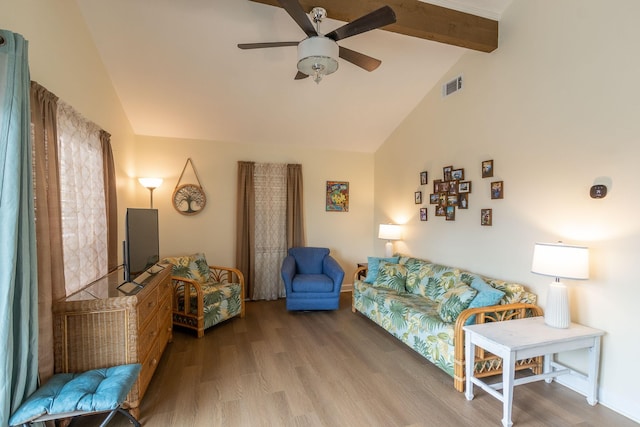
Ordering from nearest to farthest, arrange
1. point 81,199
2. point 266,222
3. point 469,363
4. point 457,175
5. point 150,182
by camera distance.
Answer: point 469,363
point 81,199
point 457,175
point 150,182
point 266,222

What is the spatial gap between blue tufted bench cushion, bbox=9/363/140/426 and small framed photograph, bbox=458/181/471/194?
3504 millimetres

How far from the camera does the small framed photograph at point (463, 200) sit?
3.56 metres

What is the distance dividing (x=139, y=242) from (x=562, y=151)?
3672 millimetres

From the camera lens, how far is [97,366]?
2.01 meters

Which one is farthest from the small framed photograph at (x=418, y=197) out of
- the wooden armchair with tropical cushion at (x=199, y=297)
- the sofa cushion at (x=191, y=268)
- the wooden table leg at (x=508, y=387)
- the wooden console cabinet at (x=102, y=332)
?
the wooden console cabinet at (x=102, y=332)

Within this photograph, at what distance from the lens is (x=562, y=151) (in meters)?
2.60

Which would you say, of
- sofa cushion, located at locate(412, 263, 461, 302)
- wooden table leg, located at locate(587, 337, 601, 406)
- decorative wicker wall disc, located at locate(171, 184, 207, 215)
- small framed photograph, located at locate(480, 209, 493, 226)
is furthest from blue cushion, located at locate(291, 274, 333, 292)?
wooden table leg, located at locate(587, 337, 601, 406)

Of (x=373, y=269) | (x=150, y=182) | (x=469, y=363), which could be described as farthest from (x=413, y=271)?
(x=150, y=182)

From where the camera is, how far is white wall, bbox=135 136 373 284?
15.1 feet

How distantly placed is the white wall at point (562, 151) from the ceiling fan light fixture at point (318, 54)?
1925 mm

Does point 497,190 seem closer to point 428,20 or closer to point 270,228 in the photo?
point 428,20

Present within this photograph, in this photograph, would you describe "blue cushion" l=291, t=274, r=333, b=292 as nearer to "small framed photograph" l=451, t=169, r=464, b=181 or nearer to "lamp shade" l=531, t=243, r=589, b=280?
"small framed photograph" l=451, t=169, r=464, b=181

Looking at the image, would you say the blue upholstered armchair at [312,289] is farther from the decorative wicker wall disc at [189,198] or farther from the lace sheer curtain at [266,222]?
the decorative wicker wall disc at [189,198]

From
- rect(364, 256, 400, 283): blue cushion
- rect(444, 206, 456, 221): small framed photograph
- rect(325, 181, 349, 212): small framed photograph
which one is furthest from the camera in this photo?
rect(325, 181, 349, 212): small framed photograph
